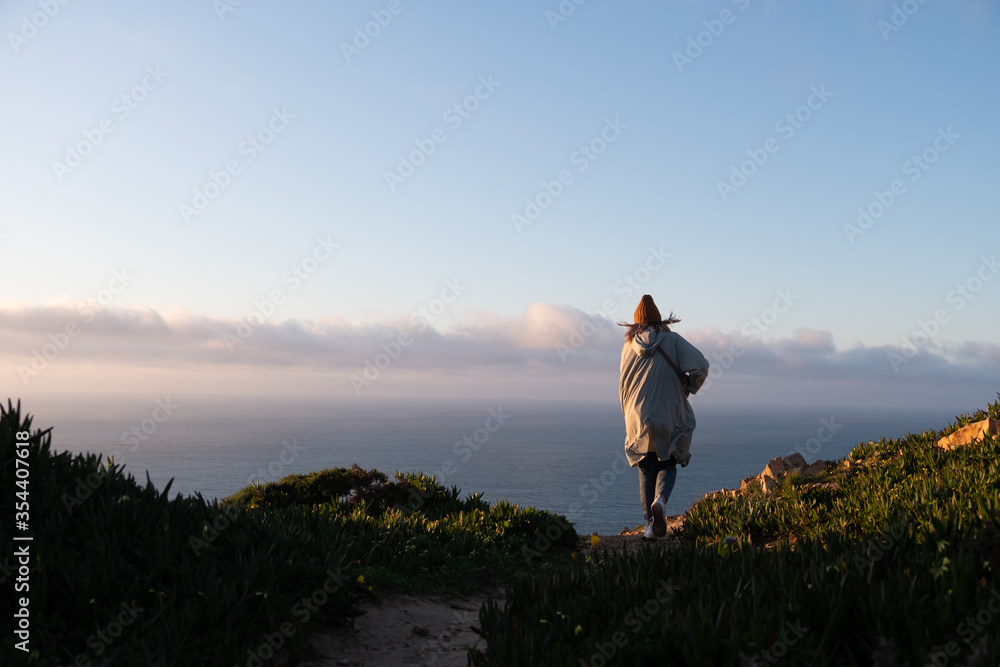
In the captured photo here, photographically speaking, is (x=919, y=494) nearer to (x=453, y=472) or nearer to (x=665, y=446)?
(x=665, y=446)

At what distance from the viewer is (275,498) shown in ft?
35.1

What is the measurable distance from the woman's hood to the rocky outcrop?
3529 millimetres

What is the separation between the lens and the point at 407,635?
5086mm

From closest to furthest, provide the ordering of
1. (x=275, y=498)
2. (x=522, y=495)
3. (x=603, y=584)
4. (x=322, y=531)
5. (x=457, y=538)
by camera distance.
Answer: (x=603, y=584), (x=322, y=531), (x=457, y=538), (x=275, y=498), (x=522, y=495)

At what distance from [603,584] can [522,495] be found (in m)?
72.2

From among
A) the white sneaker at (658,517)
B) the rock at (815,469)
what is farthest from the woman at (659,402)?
the rock at (815,469)

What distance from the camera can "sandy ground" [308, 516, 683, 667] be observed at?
4.55m

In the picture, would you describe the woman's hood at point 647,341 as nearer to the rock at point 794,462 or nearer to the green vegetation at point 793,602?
the green vegetation at point 793,602

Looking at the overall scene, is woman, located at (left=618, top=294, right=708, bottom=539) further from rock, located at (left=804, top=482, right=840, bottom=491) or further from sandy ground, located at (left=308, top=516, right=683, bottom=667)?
sandy ground, located at (left=308, top=516, right=683, bottom=667)

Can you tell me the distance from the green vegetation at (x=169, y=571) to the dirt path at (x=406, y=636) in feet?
0.54

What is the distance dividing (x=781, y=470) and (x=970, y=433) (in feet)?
9.10

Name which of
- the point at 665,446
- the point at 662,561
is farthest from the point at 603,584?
the point at 665,446

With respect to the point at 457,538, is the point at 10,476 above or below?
above

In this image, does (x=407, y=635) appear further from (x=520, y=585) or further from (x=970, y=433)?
(x=970, y=433)
